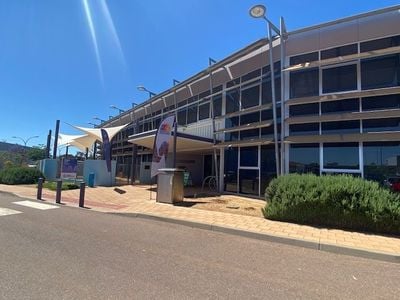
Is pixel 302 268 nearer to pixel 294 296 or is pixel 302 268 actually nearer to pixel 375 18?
pixel 294 296

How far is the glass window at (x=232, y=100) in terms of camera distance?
1712 centimetres

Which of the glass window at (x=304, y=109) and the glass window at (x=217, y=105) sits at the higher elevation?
the glass window at (x=217, y=105)

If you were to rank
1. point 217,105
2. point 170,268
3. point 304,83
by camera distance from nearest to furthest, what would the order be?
point 170,268
point 304,83
point 217,105

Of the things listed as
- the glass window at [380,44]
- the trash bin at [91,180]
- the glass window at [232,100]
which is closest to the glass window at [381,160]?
the glass window at [380,44]

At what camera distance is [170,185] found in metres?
12.7

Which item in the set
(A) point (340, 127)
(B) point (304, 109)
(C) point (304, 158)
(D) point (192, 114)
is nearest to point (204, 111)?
(D) point (192, 114)

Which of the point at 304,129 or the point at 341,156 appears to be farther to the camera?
the point at 304,129

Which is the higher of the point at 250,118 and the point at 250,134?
the point at 250,118

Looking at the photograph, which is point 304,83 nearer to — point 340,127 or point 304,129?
point 304,129

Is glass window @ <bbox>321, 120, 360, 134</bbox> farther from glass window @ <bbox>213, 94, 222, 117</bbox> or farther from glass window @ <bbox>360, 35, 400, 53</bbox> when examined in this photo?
glass window @ <bbox>213, 94, 222, 117</bbox>

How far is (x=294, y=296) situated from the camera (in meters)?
4.18

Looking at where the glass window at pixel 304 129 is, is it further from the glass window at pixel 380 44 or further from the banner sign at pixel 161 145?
the banner sign at pixel 161 145

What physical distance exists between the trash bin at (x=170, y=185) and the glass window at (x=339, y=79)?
685cm

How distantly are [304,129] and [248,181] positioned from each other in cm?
382
